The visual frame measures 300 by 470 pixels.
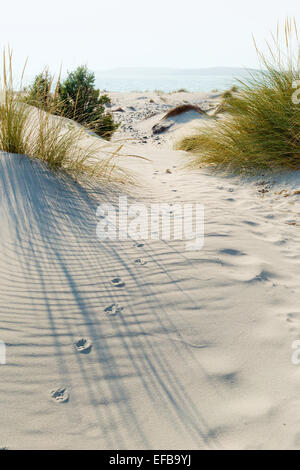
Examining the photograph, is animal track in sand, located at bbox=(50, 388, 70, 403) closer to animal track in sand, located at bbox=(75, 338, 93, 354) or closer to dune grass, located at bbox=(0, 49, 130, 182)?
animal track in sand, located at bbox=(75, 338, 93, 354)

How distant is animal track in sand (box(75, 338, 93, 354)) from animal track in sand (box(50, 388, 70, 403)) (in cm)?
23

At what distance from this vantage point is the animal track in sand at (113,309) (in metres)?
1.96

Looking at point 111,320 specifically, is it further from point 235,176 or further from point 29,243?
point 235,176

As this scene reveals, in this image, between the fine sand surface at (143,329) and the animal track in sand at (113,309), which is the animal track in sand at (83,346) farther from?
the animal track in sand at (113,309)

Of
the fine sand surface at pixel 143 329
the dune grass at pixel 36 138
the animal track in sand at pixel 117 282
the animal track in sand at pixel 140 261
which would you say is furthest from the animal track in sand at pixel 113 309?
the dune grass at pixel 36 138

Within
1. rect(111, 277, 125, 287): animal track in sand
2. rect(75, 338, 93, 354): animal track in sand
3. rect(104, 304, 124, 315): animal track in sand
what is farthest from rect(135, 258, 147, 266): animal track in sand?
rect(75, 338, 93, 354): animal track in sand

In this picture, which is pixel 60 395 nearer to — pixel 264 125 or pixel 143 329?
pixel 143 329

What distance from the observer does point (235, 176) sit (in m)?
4.45

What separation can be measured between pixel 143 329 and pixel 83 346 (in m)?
0.31

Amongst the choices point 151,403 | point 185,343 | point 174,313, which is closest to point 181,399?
point 151,403

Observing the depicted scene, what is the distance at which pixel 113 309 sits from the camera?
1991 millimetres

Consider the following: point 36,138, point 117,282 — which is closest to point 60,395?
point 117,282
